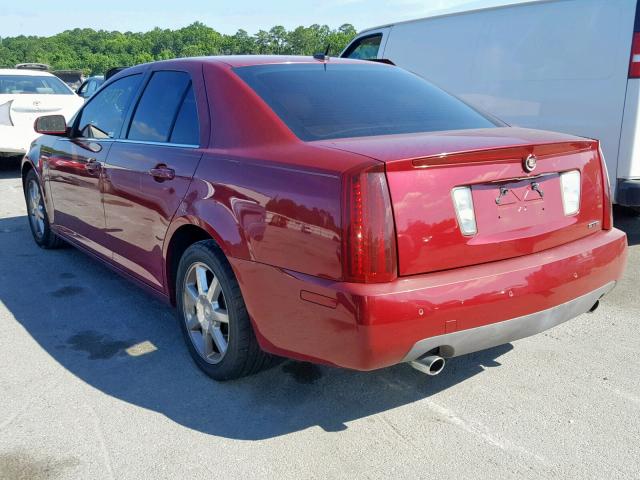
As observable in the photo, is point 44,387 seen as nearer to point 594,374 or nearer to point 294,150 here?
point 294,150

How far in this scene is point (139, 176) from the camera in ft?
12.2

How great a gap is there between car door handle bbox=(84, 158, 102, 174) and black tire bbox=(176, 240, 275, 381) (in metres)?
1.20

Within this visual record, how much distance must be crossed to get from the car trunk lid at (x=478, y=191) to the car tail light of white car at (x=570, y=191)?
0.08ft

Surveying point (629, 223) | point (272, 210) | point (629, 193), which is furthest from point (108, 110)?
point (629, 223)

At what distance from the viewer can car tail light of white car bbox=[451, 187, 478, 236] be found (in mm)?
2551

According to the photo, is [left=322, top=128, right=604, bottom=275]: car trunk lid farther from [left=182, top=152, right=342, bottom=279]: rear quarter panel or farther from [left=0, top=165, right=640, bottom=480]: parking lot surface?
[left=0, top=165, right=640, bottom=480]: parking lot surface

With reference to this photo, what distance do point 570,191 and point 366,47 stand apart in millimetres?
5723

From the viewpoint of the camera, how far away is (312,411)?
302cm

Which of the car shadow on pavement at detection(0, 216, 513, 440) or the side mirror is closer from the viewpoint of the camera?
the car shadow on pavement at detection(0, 216, 513, 440)

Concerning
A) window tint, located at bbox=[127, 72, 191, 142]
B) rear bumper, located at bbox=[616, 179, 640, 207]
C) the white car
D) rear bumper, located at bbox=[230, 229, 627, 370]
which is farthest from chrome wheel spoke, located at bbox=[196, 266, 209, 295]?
the white car

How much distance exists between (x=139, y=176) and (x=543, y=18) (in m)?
3.86

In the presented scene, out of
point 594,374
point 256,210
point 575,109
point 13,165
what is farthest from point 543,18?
point 13,165

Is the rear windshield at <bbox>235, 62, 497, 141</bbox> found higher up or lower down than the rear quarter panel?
higher up

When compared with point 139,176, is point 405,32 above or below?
above
